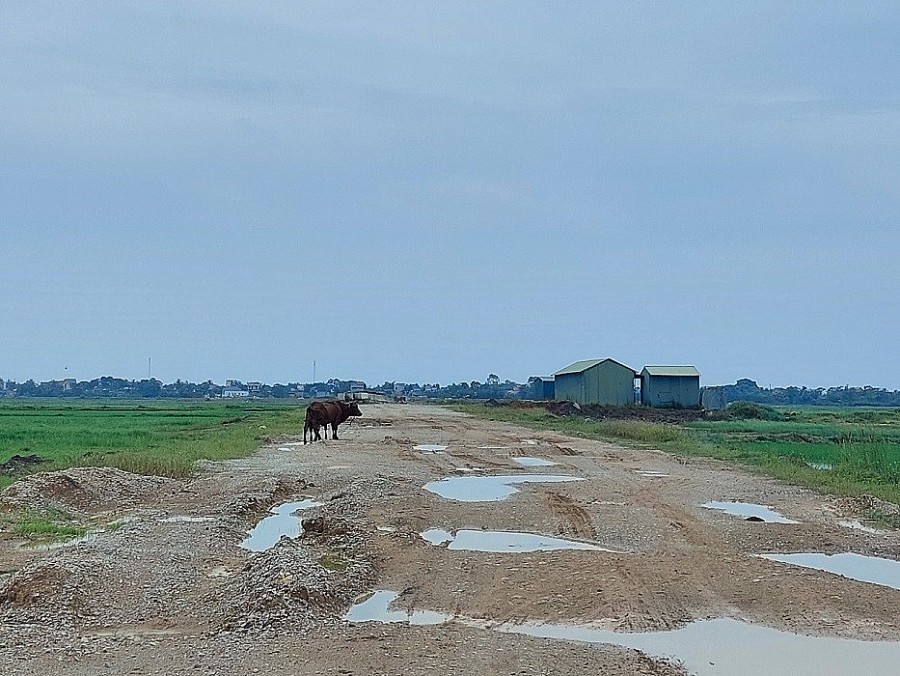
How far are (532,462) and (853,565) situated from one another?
48.0 feet

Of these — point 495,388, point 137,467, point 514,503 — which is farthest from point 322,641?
point 495,388

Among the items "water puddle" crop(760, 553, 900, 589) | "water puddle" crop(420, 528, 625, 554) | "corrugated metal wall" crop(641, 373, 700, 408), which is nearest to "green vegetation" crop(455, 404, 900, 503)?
"water puddle" crop(760, 553, 900, 589)

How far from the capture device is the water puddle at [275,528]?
43.4 feet

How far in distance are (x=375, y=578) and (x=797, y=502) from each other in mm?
10086

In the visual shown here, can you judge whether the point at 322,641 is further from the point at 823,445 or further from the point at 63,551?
the point at 823,445

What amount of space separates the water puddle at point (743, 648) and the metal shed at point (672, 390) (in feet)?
200

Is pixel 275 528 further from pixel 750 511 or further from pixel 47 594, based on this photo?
pixel 750 511

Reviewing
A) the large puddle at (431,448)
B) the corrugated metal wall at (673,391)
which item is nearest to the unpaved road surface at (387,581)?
the large puddle at (431,448)

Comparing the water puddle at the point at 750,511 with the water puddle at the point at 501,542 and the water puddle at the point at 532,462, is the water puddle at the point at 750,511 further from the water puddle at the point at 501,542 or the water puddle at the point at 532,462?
the water puddle at the point at 532,462

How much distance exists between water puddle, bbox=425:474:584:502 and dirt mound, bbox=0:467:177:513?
524 cm

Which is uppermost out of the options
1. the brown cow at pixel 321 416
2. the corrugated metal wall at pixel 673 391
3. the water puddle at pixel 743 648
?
the corrugated metal wall at pixel 673 391

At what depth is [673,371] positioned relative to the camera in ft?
232

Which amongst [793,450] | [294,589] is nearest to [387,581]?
[294,589]

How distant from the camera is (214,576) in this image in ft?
35.5
